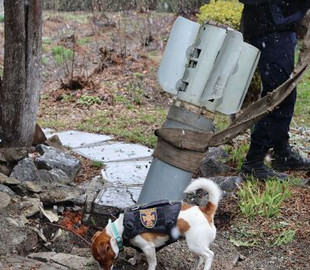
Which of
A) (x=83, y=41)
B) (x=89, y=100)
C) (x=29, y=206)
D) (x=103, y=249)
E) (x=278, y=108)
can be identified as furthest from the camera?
(x=83, y=41)

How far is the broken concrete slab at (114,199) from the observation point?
15.3 ft

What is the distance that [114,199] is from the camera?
4.78 metres

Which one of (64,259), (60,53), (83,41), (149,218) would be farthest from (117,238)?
(83,41)

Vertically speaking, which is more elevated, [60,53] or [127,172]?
[127,172]

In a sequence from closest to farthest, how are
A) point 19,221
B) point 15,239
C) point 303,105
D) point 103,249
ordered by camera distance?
point 103,249, point 15,239, point 19,221, point 303,105

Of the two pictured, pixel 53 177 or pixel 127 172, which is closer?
pixel 53 177

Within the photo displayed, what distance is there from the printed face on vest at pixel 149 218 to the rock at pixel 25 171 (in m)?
1.96

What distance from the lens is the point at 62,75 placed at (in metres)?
11.9

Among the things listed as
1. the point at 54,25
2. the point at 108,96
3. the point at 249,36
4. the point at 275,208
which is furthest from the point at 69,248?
the point at 54,25

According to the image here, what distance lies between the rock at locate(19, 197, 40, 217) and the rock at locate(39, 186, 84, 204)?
0.48ft

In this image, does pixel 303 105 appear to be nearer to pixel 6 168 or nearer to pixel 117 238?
pixel 6 168

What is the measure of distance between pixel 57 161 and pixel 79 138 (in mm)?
1769

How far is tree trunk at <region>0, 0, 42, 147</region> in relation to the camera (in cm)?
546

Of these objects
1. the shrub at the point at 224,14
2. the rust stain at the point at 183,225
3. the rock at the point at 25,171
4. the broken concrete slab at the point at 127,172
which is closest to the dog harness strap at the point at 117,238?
the rust stain at the point at 183,225
